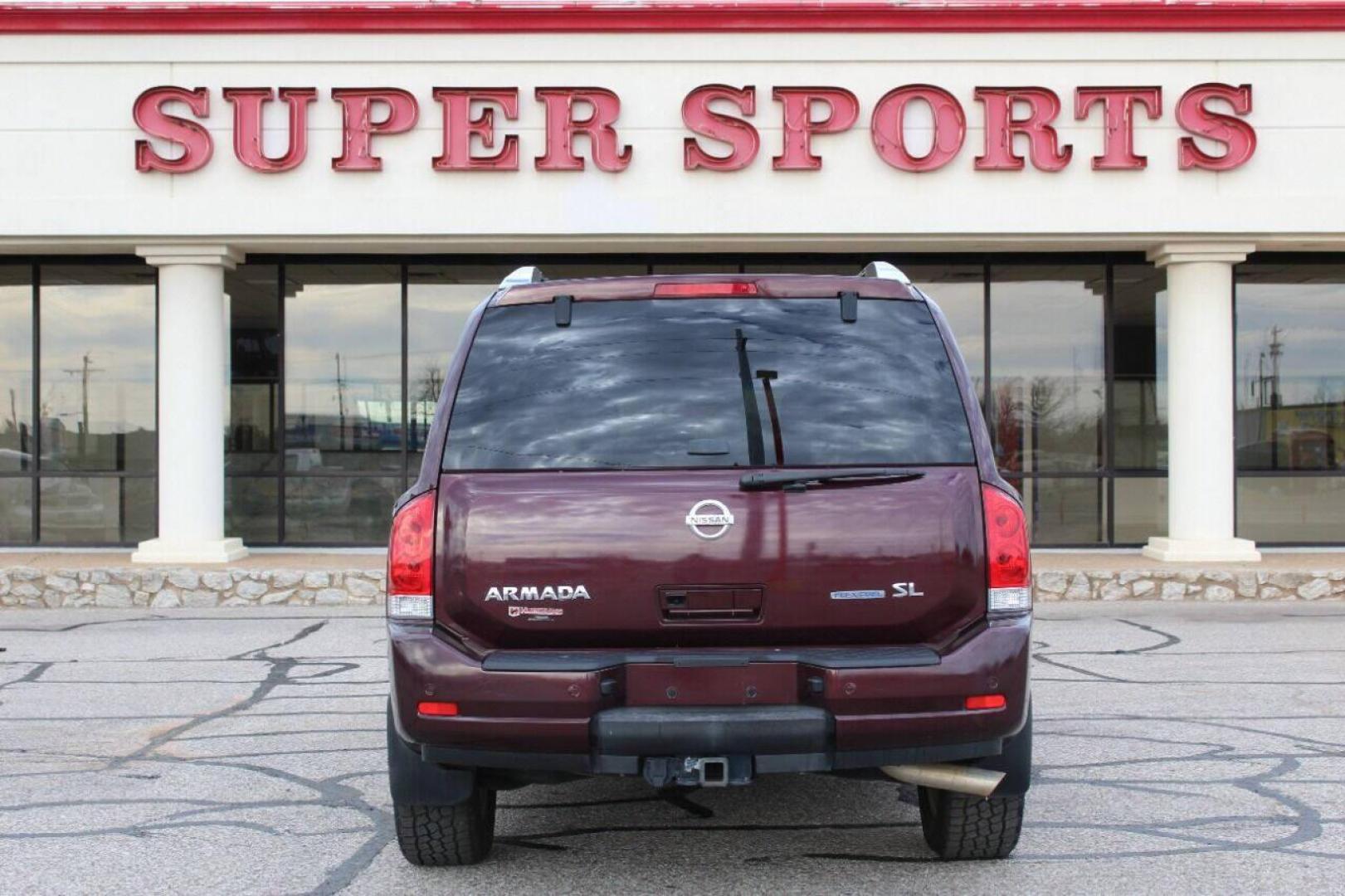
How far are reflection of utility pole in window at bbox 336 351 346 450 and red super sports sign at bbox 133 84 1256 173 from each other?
3.07 m

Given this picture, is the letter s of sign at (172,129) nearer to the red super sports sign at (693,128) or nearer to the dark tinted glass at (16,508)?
the red super sports sign at (693,128)

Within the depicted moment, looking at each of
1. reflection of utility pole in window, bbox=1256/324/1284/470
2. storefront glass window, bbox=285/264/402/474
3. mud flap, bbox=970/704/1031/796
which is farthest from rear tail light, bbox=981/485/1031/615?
reflection of utility pole in window, bbox=1256/324/1284/470

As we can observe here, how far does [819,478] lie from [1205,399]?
11.5 m

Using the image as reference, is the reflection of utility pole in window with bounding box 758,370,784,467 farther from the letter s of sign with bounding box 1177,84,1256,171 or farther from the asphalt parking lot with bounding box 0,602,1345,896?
the letter s of sign with bounding box 1177,84,1256,171

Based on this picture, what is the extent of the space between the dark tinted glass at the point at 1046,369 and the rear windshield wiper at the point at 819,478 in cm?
1257

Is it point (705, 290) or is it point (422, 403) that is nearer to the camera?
point (705, 290)

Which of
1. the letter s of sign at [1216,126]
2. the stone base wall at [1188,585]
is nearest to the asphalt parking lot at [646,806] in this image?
the stone base wall at [1188,585]

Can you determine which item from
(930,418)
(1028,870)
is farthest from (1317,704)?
(930,418)

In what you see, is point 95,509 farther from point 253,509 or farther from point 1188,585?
point 1188,585

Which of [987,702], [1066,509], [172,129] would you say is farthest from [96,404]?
[987,702]

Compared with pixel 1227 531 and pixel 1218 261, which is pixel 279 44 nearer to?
pixel 1218 261

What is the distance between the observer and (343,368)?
16453 millimetres

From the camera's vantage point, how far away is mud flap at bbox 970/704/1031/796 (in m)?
4.46

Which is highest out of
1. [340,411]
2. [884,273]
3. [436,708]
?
[884,273]
